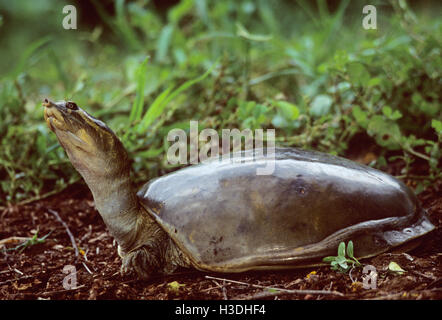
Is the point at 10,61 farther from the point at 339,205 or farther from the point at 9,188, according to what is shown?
the point at 339,205

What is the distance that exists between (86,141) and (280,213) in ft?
2.26

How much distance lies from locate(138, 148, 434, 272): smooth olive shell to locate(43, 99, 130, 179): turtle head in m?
0.19

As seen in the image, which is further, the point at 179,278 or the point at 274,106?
the point at 274,106

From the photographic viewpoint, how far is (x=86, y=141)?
151 cm

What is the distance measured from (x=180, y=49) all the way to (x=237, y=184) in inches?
96.2

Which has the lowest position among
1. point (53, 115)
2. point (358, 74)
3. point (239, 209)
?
point (239, 209)

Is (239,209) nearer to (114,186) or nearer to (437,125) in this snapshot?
(114,186)

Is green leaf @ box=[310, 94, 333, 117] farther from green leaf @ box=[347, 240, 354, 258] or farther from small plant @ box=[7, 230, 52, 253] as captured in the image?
small plant @ box=[7, 230, 52, 253]

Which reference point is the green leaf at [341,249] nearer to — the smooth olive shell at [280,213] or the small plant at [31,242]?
the smooth olive shell at [280,213]

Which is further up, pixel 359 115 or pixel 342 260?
pixel 359 115

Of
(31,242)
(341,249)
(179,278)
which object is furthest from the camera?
(31,242)

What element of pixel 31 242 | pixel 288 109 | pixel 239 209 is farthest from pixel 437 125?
pixel 31 242

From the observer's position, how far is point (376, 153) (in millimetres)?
2486

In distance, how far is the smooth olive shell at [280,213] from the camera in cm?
143
